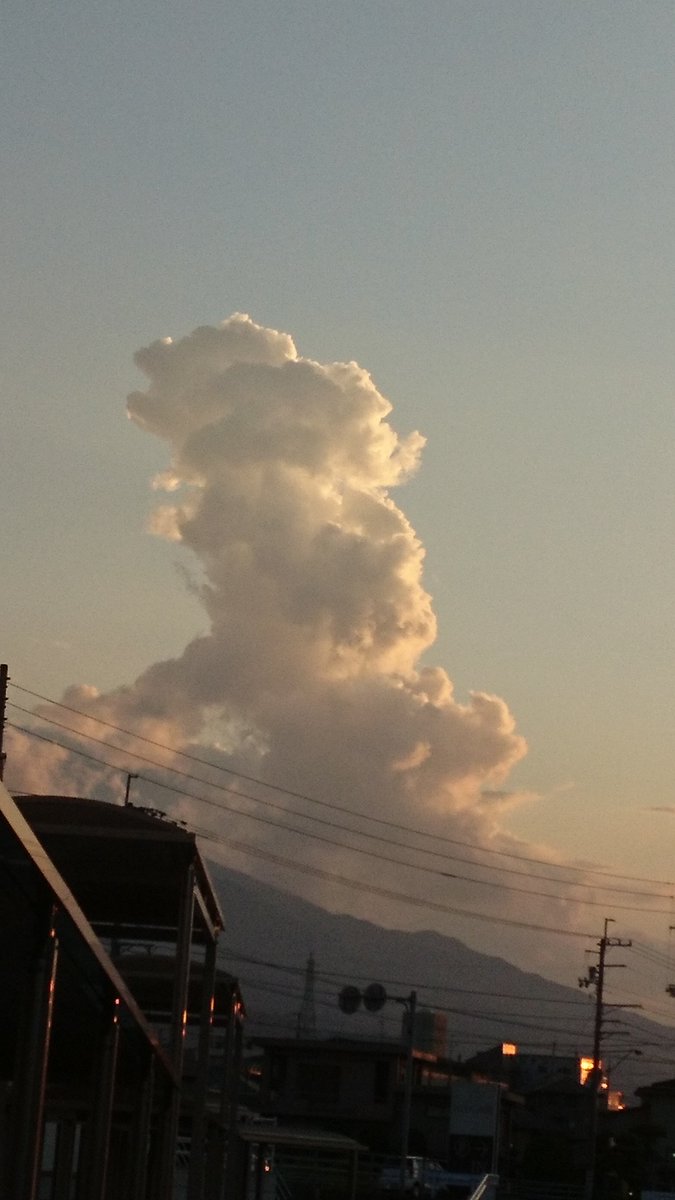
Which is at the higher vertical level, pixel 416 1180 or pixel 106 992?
pixel 106 992

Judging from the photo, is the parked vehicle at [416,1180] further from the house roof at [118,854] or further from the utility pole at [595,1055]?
the house roof at [118,854]

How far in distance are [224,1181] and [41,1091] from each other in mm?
17002

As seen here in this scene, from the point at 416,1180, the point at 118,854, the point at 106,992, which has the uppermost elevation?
the point at 118,854

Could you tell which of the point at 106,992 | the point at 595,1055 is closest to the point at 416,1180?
the point at 595,1055

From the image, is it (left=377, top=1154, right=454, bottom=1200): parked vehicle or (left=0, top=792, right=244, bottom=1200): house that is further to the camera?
(left=377, top=1154, right=454, bottom=1200): parked vehicle

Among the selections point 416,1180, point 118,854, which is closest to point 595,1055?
point 416,1180

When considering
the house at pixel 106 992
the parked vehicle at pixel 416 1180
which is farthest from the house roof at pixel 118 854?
the parked vehicle at pixel 416 1180

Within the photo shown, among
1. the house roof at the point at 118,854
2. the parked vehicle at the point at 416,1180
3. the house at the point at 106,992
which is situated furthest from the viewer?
A: the parked vehicle at the point at 416,1180

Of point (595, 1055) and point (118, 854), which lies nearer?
point (118, 854)

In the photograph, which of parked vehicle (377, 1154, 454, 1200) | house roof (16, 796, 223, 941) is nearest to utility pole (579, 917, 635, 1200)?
parked vehicle (377, 1154, 454, 1200)

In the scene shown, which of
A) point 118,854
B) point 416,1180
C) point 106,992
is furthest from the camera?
point 416,1180

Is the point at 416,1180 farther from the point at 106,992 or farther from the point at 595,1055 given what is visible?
the point at 106,992

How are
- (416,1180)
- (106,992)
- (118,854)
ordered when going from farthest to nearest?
(416,1180), (118,854), (106,992)

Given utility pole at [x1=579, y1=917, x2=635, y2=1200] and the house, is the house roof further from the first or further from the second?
utility pole at [x1=579, y1=917, x2=635, y2=1200]
